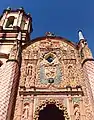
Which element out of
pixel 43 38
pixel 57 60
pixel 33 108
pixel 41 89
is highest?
pixel 43 38

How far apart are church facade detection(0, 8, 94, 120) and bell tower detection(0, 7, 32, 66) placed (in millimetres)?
67

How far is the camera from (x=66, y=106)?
11055 mm

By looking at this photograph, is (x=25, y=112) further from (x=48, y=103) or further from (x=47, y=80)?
(x=47, y=80)

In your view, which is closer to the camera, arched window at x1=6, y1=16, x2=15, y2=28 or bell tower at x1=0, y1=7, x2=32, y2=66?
bell tower at x1=0, y1=7, x2=32, y2=66

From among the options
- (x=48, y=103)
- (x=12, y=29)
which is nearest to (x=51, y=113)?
(x=48, y=103)

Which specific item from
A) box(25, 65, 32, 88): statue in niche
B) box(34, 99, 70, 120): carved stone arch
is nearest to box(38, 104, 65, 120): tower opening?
box(34, 99, 70, 120): carved stone arch

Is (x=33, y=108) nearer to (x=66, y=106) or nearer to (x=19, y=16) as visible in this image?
(x=66, y=106)

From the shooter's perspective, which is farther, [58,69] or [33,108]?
[58,69]

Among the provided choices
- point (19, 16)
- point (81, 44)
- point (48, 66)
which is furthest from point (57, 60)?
point (19, 16)

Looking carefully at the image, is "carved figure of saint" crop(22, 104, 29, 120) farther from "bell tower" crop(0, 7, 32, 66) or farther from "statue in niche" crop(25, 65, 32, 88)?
"bell tower" crop(0, 7, 32, 66)

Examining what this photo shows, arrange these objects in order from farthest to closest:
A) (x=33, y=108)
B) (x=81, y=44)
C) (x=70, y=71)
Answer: (x=81, y=44)
(x=70, y=71)
(x=33, y=108)

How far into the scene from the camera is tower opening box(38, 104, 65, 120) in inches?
452

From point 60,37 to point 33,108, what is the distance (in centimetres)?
641

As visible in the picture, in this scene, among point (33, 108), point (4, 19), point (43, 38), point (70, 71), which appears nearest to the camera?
point (33, 108)
